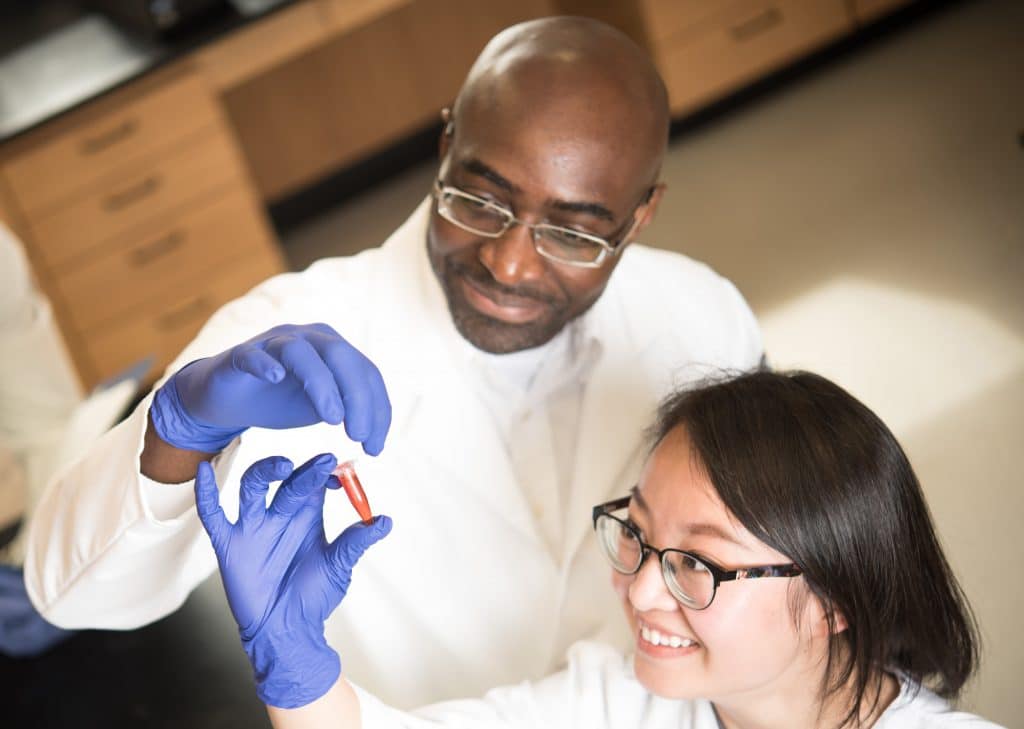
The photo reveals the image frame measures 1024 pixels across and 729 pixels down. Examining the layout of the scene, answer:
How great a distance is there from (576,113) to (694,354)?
388 millimetres

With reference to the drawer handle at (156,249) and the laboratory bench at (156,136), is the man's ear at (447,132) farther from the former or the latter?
the drawer handle at (156,249)

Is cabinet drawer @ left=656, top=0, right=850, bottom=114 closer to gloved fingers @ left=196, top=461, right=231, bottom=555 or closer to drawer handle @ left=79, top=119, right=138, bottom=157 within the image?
drawer handle @ left=79, top=119, right=138, bottom=157

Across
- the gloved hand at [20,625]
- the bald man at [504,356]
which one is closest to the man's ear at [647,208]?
the bald man at [504,356]

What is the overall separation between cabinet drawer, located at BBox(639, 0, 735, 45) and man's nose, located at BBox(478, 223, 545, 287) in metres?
2.67

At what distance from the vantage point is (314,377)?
40.9 inches

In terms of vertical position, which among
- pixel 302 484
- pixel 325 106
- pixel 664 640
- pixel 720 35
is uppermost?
pixel 302 484

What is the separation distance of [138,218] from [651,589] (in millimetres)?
2658

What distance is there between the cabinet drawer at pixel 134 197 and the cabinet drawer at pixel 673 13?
1431 mm

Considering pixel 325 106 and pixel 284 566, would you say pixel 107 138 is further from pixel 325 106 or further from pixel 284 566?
pixel 284 566

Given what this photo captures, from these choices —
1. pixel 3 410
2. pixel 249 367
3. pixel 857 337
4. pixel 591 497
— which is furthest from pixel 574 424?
pixel 857 337

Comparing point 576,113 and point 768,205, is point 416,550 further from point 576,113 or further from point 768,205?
point 768,205

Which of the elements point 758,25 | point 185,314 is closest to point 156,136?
point 185,314

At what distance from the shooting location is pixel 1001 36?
13.5 ft

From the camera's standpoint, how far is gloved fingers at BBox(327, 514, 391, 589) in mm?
1104
